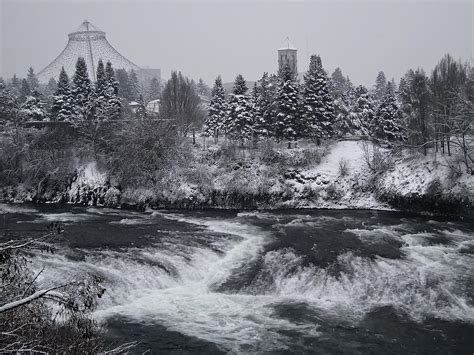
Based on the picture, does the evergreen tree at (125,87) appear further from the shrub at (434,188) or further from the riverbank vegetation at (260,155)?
the shrub at (434,188)

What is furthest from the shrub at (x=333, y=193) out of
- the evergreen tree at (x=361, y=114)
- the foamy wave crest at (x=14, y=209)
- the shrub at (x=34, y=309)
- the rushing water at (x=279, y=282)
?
the shrub at (x=34, y=309)

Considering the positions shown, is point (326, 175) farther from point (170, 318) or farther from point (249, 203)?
point (170, 318)

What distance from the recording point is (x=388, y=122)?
42406 millimetres

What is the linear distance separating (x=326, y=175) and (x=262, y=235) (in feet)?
43.7

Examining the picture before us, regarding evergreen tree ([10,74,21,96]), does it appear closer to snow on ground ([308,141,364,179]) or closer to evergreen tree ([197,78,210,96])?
evergreen tree ([197,78,210,96])

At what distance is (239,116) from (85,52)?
141548 mm

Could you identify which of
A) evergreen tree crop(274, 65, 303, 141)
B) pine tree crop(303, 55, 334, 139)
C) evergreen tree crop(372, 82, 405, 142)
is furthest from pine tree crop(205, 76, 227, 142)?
evergreen tree crop(372, 82, 405, 142)

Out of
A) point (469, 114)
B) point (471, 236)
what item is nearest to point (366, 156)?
point (469, 114)

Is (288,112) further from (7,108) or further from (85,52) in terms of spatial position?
(85,52)

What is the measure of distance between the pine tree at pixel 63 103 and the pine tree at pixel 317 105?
25.0m

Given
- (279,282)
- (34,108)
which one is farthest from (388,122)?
(34,108)

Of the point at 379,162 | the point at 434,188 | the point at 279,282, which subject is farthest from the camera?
the point at 379,162

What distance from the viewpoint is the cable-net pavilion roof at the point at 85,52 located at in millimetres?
157025

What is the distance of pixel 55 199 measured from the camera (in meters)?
36.6
